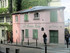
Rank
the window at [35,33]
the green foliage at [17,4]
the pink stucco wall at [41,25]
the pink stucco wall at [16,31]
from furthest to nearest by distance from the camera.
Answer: the green foliage at [17,4]
the pink stucco wall at [16,31]
the window at [35,33]
the pink stucco wall at [41,25]

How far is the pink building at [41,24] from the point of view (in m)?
26.3

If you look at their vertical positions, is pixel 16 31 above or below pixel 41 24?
below

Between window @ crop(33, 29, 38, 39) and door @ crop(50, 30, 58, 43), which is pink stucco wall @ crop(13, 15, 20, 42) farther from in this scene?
door @ crop(50, 30, 58, 43)

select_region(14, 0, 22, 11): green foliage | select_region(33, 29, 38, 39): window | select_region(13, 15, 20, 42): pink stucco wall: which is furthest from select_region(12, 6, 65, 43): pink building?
select_region(14, 0, 22, 11): green foliage

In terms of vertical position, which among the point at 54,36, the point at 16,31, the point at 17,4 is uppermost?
the point at 17,4

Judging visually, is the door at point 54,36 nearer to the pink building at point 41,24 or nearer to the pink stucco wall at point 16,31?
the pink building at point 41,24

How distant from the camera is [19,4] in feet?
120

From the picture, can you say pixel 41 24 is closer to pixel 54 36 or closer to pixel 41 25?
pixel 41 25

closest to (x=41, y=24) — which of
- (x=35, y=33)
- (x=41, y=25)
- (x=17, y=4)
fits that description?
(x=41, y=25)

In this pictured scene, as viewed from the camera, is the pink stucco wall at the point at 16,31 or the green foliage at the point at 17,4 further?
the green foliage at the point at 17,4

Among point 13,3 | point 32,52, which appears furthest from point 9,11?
point 32,52

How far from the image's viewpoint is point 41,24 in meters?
27.9

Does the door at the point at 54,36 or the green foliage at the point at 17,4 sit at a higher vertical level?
the green foliage at the point at 17,4

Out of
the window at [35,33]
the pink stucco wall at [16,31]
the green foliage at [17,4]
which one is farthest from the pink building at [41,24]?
the green foliage at [17,4]
